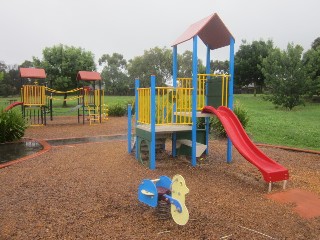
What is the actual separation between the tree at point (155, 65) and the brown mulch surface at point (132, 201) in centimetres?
4101

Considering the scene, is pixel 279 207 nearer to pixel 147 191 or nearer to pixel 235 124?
pixel 147 191

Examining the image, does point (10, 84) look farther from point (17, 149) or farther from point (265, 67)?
point (17, 149)

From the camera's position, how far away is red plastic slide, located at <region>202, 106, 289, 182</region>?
→ 5.22m

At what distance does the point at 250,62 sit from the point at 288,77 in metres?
14.6

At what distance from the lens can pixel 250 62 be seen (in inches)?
1452

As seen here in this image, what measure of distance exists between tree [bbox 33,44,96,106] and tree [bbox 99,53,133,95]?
78.5 ft

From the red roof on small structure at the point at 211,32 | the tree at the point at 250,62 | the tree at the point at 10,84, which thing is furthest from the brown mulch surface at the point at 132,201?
the tree at the point at 10,84

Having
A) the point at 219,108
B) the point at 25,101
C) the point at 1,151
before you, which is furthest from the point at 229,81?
the point at 25,101

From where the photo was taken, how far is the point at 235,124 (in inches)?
256

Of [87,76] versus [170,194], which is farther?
[87,76]

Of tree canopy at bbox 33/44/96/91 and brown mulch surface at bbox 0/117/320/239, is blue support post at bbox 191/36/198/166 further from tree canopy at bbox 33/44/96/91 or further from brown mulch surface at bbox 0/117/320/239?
tree canopy at bbox 33/44/96/91

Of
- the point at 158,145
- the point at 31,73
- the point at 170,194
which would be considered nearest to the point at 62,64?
the point at 31,73

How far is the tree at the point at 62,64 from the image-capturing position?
89.2 feet

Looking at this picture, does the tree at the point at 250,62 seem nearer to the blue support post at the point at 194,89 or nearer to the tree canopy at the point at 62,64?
the tree canopy at the point at 62,64
